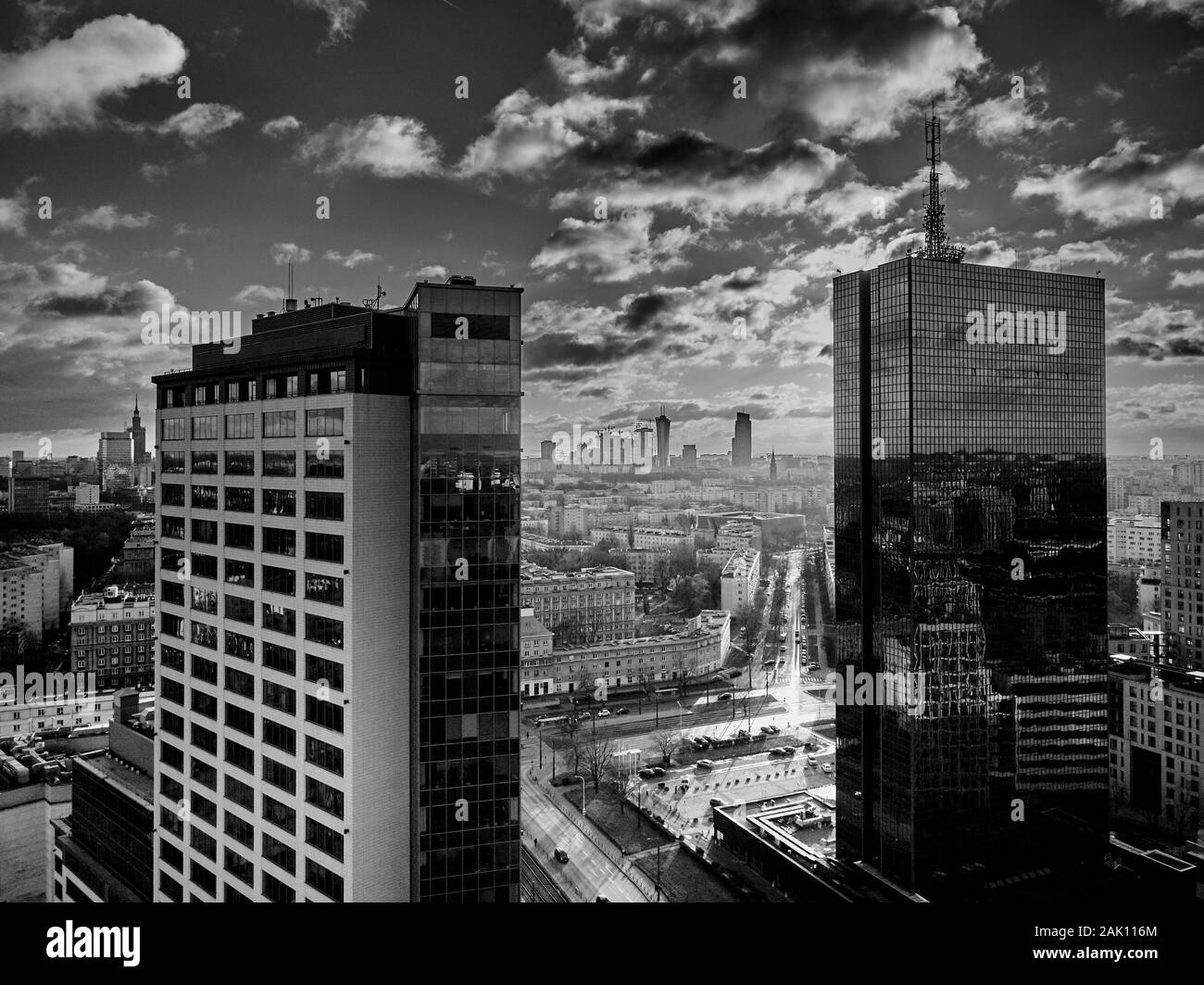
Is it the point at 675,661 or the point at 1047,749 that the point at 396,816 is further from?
the point at 675,661

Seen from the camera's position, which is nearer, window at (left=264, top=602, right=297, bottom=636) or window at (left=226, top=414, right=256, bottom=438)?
window at (left=264, top=602, right=297, bottom=636)

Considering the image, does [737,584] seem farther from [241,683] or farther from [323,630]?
[323,630]

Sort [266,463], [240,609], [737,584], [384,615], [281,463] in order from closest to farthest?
[384,615] → [281,463] → [266,463] → [240,609] → [737,584]

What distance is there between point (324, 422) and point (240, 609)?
5.70 ft

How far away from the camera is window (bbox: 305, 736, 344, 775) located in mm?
5156

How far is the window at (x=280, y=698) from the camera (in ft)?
17.8

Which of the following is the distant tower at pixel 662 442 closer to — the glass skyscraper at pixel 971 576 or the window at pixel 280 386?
the glass skyscraper at pixel 971 576

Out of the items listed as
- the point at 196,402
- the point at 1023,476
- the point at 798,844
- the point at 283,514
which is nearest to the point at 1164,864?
the point at 798,844

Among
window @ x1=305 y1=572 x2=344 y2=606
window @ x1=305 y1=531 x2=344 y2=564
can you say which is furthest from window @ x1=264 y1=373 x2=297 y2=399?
window @ x1=305 y1=572 x2=344 y2=606

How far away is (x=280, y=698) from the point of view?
5527mm

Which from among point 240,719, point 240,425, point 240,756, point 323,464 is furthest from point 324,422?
point 240,756

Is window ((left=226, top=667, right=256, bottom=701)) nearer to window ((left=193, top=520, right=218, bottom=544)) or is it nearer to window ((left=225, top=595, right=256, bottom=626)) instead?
window ((left=225, top=595, right=256, bottom=626))

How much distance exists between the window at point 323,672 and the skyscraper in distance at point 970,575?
8673 mm

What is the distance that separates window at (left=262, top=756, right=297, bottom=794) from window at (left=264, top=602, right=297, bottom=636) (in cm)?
98
